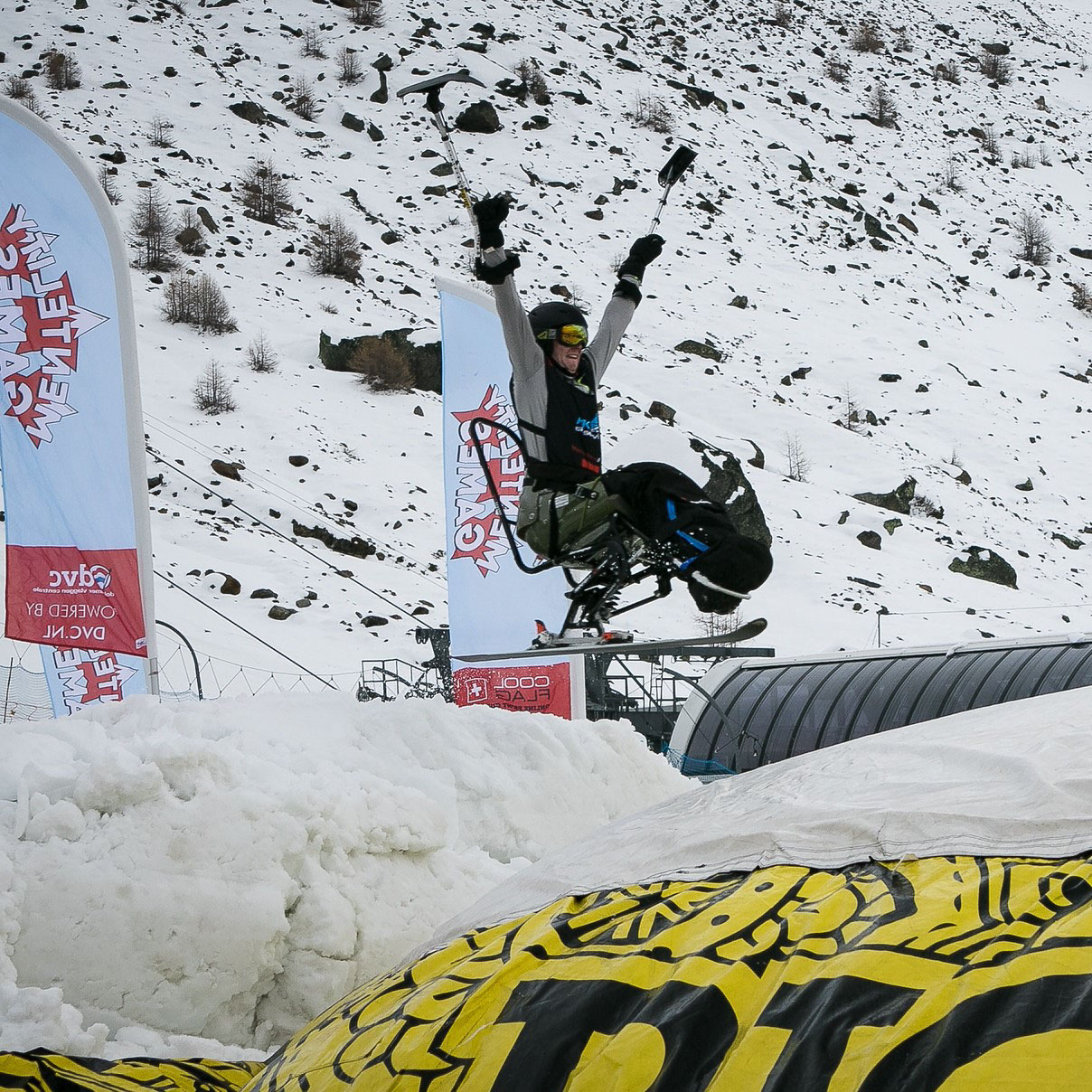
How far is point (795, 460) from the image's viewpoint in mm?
31625

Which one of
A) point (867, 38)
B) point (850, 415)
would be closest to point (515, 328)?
point (850, 415)

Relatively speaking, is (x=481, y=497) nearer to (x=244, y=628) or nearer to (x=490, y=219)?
(x=490, y=219)

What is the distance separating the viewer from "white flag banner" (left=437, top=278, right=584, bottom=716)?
11.6 m

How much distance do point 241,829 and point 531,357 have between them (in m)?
2.51

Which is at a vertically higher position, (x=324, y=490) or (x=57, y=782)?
(x=57, y=782)

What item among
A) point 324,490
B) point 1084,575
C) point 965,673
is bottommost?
point 1084,575

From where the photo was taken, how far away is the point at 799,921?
2875 mm

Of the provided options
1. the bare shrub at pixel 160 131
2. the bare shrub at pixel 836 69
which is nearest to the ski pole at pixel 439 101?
the bare shrub at pixel 160 131

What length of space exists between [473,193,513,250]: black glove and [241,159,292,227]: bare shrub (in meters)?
32.4

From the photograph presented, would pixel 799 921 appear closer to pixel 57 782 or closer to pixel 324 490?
pixel 57 782

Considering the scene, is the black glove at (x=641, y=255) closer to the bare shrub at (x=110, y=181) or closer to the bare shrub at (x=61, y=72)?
the bare shrub at (x=110, y=181)

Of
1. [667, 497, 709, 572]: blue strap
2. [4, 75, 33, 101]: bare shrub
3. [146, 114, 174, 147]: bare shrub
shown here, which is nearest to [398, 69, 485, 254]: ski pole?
[667, 497, 709, 572]: blue strap

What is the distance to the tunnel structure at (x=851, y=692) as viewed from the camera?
15.0 meters

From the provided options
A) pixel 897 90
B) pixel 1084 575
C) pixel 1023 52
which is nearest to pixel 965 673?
pixel 1084 575
